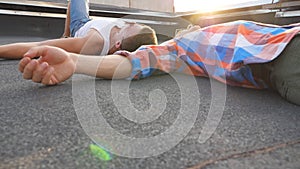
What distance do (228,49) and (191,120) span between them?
A: 262mm

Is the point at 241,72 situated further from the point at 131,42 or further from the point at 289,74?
the point at 131,42

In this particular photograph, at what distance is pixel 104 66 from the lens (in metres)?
0.60

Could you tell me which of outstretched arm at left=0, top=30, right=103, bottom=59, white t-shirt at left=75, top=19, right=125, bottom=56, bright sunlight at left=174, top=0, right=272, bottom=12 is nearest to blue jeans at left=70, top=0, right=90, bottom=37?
white t-shirt at left=75, top=19, right=125, bottom=56

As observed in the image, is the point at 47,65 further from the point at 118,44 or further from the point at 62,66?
the point at 118,44

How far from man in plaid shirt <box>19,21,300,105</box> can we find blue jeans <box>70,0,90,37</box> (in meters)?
0.75

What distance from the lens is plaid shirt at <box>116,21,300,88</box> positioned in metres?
0.52

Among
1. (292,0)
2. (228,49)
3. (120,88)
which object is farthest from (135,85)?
(292,0)

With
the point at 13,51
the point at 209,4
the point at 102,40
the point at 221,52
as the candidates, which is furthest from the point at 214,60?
the point at 209,4

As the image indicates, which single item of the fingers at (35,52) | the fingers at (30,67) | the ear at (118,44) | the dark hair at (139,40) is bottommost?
the ear at (118,44)

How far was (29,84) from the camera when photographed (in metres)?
0.60

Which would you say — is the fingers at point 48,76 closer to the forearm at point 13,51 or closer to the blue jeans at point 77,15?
the forearm at point 13,51

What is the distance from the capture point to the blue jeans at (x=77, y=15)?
4.30 ft

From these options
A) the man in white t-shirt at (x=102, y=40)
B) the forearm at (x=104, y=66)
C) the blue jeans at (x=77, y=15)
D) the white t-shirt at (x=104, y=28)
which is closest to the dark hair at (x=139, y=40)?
the man in white t-shirt at (x=102, y=40)

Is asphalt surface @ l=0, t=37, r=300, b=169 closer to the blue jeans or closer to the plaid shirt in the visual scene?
the plaid shirt
